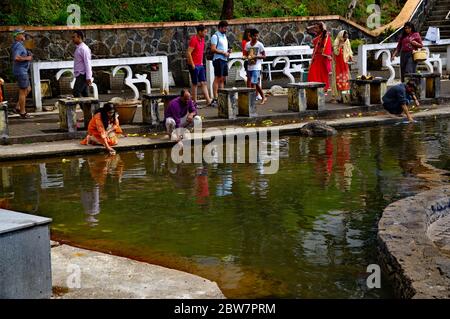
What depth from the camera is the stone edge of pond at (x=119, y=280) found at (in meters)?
7.11

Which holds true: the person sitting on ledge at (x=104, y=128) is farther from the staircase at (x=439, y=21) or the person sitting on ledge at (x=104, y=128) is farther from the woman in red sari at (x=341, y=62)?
the staircase at (x=439, y=21)

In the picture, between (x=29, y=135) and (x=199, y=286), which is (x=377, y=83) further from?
(x=199, y=286)

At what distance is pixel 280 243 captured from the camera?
28.8ft

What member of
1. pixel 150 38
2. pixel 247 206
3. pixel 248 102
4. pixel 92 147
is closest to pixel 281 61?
pixel 150 38

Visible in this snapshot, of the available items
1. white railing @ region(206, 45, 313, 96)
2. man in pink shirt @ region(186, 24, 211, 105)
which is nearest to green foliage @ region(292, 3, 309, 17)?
white railing @ region(206, 45, 313, 96)

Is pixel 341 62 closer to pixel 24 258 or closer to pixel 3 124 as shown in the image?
pixel 3 124

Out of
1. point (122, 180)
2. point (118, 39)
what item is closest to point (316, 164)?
point (122, 180)

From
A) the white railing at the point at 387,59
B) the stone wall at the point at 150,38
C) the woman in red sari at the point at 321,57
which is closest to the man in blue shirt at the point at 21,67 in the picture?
the stone wall at the point at 150,38

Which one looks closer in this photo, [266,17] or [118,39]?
[118,39]

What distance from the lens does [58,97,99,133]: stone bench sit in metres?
15.3

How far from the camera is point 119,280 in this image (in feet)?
24.6

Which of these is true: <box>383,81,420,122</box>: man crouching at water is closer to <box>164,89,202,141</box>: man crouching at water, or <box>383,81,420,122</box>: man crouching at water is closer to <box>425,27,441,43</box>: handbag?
<box>164,89,202,141</box>: man crouching at water

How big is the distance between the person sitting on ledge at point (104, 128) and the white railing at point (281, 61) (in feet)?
19.7

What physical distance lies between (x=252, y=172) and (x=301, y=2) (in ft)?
54.4
